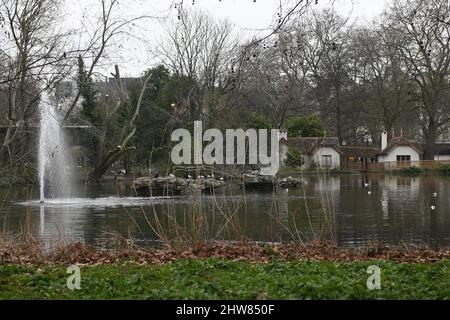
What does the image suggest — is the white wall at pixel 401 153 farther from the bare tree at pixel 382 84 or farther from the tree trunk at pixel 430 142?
the bare tree at pixel 382 84

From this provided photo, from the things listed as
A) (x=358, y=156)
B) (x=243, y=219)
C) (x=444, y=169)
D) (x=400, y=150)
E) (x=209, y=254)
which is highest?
(x=400, y=150)

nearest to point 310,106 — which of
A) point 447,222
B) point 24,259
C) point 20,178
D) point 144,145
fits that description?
point 144,145

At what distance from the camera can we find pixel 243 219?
63.9 feet

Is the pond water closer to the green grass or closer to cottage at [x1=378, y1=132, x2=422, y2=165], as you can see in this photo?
the green grass

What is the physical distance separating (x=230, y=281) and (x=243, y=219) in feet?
40.7

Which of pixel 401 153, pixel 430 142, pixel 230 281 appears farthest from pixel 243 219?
pixel 430 142

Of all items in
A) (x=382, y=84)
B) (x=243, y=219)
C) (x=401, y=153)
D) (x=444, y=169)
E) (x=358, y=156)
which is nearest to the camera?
(x=243, y=219)

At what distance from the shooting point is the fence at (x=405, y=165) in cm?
5725

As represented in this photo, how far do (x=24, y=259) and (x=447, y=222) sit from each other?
1304cm

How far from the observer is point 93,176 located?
41.5 meters

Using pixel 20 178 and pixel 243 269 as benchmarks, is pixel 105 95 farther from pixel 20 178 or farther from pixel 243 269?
pixel 243 269

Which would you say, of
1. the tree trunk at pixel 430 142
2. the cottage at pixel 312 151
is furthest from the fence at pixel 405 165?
the cottage at pixel 312 151

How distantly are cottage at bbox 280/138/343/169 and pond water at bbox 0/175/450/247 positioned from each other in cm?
2111

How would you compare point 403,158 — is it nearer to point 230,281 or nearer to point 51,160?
point 51,160
